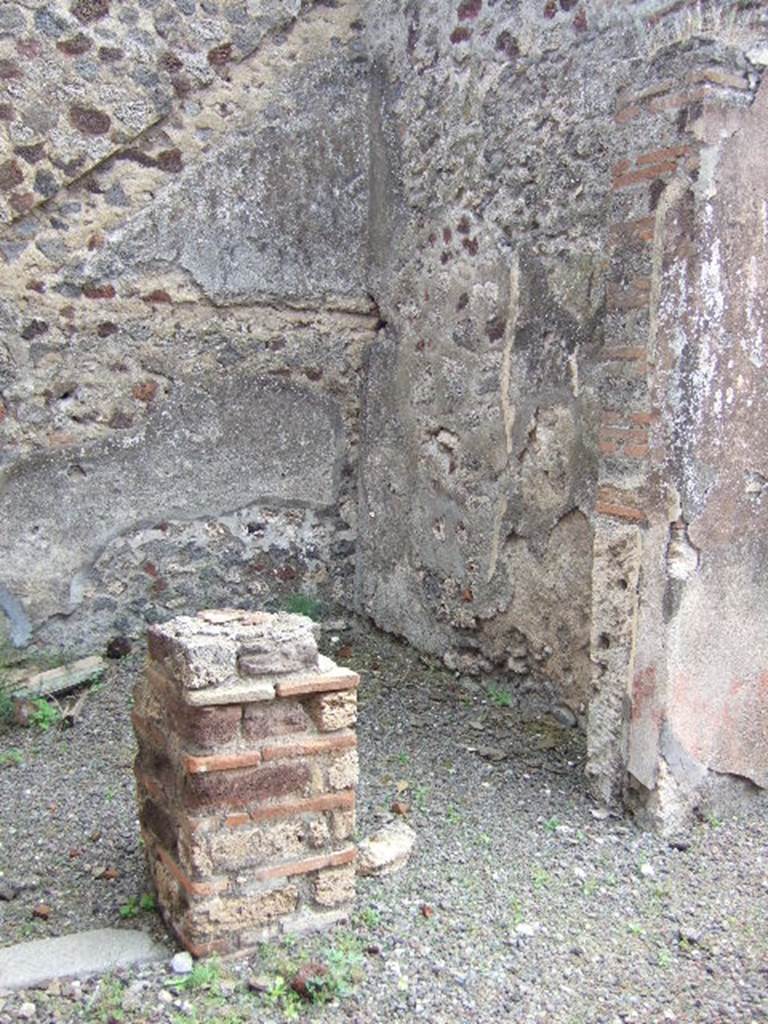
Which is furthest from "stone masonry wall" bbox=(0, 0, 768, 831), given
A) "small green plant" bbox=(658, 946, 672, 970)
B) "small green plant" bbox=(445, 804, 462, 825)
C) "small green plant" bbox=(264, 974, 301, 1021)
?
"small green plant" bbox=(264, 974, 301, 1021)

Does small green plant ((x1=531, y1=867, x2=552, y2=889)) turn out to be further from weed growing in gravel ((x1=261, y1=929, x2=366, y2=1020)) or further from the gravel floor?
weed growing in gravel ((x1=261, y1=929, x2=366, y2=1020))

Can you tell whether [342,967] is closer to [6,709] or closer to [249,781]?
[249,781]

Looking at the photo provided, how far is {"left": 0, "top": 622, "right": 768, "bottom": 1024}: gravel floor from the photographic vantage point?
97.3 inches

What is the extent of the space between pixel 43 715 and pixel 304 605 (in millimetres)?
1351

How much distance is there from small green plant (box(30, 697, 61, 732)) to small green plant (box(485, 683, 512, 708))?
178cm

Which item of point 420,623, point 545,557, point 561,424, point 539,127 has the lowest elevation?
point 420,623

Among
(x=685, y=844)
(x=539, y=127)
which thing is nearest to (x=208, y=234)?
(x=539, y=127)

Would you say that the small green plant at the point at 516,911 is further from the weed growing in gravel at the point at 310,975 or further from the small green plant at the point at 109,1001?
the small green plant at the point at 109,1001

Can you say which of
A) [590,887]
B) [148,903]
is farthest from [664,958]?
[148,903]

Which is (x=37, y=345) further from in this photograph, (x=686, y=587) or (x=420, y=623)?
(x=686, y=587)

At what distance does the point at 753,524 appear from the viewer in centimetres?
337

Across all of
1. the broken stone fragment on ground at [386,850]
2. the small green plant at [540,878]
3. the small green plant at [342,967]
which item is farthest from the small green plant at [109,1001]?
the small green plant at [540,878]

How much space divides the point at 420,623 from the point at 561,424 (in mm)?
1393

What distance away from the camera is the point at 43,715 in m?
4.20
